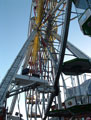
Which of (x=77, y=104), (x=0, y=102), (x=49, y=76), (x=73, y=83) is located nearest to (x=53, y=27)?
(x=49, y=76)

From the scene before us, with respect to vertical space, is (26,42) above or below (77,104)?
above

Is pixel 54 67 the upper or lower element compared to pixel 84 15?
lower

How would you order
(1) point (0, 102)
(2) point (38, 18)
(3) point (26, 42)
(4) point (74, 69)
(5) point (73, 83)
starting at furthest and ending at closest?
(2) point (38, 18) < (3) point (26, 42) < (4) point (74, 69) < (5) point (73, 83) < (1) point (0, 102)

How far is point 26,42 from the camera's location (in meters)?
20.8

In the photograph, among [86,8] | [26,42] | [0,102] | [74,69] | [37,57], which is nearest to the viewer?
[86,8]

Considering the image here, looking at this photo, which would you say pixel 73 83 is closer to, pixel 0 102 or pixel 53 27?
pixel 0 102

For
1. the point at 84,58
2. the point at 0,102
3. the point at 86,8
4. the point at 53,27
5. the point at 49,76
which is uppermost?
the point at 86,8

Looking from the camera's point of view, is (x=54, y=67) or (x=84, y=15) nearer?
(x=84, y=15)

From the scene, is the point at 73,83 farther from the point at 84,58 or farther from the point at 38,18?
the point at 38,18

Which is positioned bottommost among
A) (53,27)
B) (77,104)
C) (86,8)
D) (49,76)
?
(49,76)

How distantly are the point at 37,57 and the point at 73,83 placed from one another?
394 inches

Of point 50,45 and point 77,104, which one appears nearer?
point 77,104

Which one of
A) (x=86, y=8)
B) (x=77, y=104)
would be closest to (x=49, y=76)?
(x=77, y=104)

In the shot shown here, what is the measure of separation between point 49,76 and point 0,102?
1338 cm
